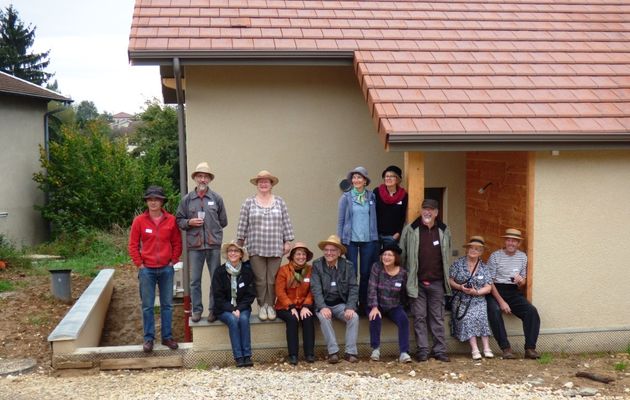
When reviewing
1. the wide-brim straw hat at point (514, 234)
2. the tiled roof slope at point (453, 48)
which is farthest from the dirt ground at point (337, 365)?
the tiled roof slope at point (453, 48)

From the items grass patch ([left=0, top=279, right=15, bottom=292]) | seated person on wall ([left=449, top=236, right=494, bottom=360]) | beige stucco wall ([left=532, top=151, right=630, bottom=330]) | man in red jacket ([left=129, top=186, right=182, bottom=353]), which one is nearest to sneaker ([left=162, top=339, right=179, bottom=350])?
man in red jacket ([left=129, top=186, right=182, bottom=353])

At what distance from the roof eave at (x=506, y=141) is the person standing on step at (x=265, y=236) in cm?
141

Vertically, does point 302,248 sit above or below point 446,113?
below

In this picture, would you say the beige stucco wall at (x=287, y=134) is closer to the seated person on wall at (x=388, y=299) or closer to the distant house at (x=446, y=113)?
the distant house at (x=446, y=113)

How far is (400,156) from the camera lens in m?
9.64

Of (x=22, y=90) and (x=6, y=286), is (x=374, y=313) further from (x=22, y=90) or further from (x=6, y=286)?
(x=22, y=90)

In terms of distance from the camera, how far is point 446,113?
8078mm

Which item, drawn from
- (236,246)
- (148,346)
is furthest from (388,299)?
(148,346)

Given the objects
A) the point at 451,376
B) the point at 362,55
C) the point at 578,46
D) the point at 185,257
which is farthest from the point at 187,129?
the point at 578,46

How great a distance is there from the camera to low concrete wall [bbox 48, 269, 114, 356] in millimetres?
7480

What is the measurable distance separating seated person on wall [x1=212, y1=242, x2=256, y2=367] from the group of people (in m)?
0.01

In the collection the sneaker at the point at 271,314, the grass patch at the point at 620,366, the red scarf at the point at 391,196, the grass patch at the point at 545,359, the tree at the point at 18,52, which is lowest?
the grass patch at the point at 620,366

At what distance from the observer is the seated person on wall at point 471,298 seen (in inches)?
310

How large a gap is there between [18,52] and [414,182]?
4083 centimetres
